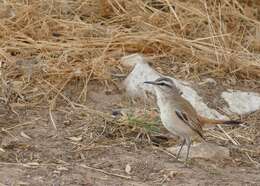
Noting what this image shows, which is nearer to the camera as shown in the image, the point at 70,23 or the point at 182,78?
the point at 182,78

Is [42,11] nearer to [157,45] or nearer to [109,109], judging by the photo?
[157,45]

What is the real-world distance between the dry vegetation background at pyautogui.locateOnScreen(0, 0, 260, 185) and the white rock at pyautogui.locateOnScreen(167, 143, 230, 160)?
50 centimetres

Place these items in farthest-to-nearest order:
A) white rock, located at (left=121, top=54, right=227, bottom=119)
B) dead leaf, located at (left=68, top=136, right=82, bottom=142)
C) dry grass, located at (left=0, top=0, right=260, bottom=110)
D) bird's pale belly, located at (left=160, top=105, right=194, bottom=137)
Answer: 1. dry grass, located at (left=0, top=0, right=260, bottom=110)
2. white rock, located at (left=121, top=54, right=227, bottom=119)
3. dead leaf, located at (left=68, top=136, right=82, bottom=142)
4. bird's pale belly, located at (left=160, top=105, right=194, bottom=137)

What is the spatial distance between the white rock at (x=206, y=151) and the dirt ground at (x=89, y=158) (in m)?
0.05

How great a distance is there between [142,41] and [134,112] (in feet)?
4.71

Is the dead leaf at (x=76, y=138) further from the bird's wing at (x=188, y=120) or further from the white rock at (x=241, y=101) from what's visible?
the white rock at (x=241, y=101)

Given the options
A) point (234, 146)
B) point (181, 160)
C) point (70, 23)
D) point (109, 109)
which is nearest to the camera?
point (181, 160)

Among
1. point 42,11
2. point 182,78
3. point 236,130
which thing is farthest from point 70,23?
point 236,130

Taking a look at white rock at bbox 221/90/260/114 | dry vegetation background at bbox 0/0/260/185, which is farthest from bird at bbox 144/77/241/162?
white rock at bbox 221/90/260/114

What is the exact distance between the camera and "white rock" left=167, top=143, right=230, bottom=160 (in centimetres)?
643

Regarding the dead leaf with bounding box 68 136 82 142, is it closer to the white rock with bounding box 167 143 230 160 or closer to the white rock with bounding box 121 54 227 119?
the white rock with bounding box 167 143 230 160

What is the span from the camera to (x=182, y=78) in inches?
311

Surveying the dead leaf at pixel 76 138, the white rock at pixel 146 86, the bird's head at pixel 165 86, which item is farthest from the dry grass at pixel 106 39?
the bird's head at pixel 165 86

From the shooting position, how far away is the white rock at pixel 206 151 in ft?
21.1
